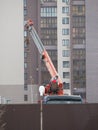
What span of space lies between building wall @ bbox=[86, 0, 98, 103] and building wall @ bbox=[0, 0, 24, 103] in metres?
39.7

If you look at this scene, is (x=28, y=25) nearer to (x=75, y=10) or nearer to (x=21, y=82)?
(x=21, y=82)

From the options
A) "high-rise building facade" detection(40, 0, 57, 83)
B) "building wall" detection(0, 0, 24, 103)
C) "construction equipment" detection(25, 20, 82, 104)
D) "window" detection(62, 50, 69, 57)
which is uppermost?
"high-rise building facade" detection(40, 0, 57, 83)

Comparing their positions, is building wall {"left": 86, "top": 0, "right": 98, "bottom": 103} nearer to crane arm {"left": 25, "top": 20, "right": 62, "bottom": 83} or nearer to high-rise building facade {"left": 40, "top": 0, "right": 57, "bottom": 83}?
high-rise building facade {"left": 40, "top": 0, "right": 57, "bottom": 83}

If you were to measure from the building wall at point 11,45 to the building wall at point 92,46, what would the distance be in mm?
39708

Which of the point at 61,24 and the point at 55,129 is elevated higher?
the point at 61,24

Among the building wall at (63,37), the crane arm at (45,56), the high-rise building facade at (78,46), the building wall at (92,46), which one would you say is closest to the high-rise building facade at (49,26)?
the building wall at (63,37)

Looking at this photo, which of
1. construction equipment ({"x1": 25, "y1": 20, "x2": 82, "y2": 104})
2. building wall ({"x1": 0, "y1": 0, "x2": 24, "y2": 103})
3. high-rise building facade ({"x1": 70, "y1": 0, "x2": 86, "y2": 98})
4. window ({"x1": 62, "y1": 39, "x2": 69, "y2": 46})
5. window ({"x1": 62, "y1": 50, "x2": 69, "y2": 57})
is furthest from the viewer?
window ({"x1": 62, "y1": 50, "x2": 69, "y2": 57})

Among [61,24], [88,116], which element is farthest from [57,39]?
[88,116]

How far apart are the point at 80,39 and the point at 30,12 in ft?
20.1

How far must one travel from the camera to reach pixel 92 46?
48969 millimetres

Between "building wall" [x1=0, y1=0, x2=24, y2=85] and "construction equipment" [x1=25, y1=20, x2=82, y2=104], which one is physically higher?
"building wall" [x1=0, y1=0, x2=24, y2=85]

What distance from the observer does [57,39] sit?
4897 cm

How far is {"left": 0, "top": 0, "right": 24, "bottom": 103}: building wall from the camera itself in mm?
8852

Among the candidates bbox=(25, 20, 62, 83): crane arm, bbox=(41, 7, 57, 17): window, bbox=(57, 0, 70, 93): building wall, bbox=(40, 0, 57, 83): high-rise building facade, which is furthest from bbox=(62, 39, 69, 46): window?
bbox=(25, 20, 62, 83): crane arm
